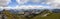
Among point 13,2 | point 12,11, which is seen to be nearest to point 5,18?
point 12,11

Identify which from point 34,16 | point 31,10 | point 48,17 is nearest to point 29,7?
point 31,10

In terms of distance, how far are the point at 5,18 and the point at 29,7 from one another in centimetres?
37

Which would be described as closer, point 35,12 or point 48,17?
point 48,17

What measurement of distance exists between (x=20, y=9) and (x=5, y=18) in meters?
0.26

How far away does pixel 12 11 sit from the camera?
5.56ft

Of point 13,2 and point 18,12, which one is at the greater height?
point 13,2

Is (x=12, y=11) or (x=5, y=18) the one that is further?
(x=12, y=11)

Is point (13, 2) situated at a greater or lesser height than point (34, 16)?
greater

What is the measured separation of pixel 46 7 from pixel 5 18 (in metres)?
0.58

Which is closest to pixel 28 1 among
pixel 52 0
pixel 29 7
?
pixel 29 7

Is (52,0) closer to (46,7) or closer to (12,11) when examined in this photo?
(46,7)

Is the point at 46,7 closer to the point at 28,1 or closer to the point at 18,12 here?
the point at 28,1

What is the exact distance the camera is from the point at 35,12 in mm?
1716

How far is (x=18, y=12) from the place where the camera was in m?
1.73
